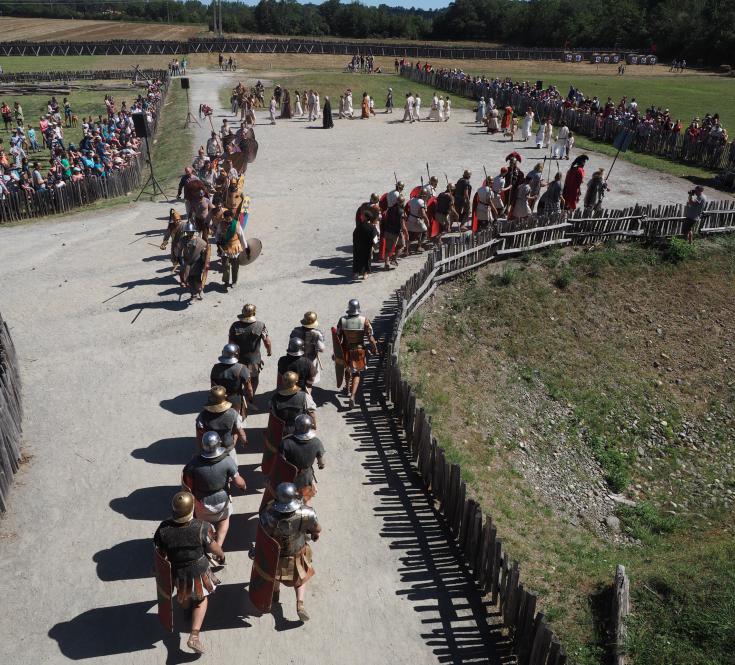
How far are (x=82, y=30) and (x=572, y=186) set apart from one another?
285 ft

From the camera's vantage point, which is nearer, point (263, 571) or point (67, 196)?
point (263, 571)

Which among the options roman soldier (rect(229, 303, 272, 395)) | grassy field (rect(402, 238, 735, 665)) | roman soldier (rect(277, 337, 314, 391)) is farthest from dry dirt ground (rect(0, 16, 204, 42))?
roman soldier (rect(277, 337, 314, 391))

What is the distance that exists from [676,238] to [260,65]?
4939 centimetres

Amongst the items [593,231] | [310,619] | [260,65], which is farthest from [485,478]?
[260,65]

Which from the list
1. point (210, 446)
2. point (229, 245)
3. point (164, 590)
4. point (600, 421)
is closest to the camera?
point (164, 590)

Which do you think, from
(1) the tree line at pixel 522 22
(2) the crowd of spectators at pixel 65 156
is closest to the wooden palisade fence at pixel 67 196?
(2) the crowd of spectators at pixel 65 156

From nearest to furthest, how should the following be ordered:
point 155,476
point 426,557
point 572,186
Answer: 1. point 426,557
2. point 155,476
3. point 572,186

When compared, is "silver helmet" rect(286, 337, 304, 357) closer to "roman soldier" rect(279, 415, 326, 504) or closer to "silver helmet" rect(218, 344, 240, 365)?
"silver helmet" rect(218, 344, 240, 365)

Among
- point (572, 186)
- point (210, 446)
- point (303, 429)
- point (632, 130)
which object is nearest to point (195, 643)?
point (210, 446)

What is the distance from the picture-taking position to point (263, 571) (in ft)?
19.9

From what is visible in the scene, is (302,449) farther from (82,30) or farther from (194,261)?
(82,30)

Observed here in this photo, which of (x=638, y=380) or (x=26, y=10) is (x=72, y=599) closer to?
(x=638, y=380)

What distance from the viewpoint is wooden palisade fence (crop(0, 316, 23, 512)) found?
7.87 meters

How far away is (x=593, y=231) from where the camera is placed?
55.1ft
